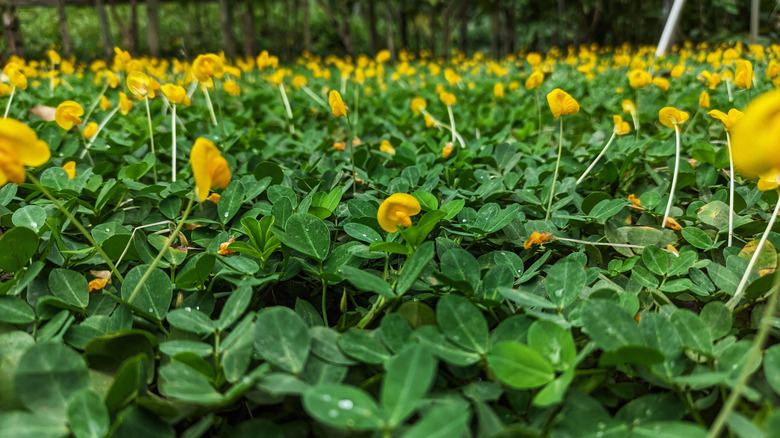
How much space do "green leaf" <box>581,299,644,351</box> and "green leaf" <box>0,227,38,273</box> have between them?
830mm

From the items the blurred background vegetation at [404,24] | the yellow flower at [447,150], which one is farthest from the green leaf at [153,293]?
the blurred background vegetation at [404,24]

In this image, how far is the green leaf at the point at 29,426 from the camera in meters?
0.50

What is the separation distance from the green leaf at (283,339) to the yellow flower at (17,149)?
322 mm

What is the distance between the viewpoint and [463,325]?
0.65 meters

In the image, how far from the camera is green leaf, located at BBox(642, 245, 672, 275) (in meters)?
0.88

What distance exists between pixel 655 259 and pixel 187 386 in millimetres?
770

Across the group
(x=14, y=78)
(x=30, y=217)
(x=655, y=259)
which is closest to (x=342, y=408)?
(x=655, y=259)

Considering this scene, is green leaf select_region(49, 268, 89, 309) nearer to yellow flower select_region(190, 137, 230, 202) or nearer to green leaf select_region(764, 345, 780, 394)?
yellow flower select_region(190, 137, 230, 202)

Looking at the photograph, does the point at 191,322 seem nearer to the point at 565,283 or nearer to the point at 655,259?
the point at 565,283

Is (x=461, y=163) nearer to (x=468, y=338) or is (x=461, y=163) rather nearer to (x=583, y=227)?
(x=583, y=227)

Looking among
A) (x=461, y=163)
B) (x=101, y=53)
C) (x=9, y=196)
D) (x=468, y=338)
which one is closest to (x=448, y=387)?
(x=468, y=338)

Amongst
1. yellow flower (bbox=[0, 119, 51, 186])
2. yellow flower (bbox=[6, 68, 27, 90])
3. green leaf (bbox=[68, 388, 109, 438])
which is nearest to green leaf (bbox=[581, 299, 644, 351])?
green leaf (bbox=[68, 388, 109, 438])

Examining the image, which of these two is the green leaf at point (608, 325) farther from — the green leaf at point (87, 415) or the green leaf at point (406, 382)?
the green leaf at point (87, 415)

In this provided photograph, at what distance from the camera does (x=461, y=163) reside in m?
1.47
